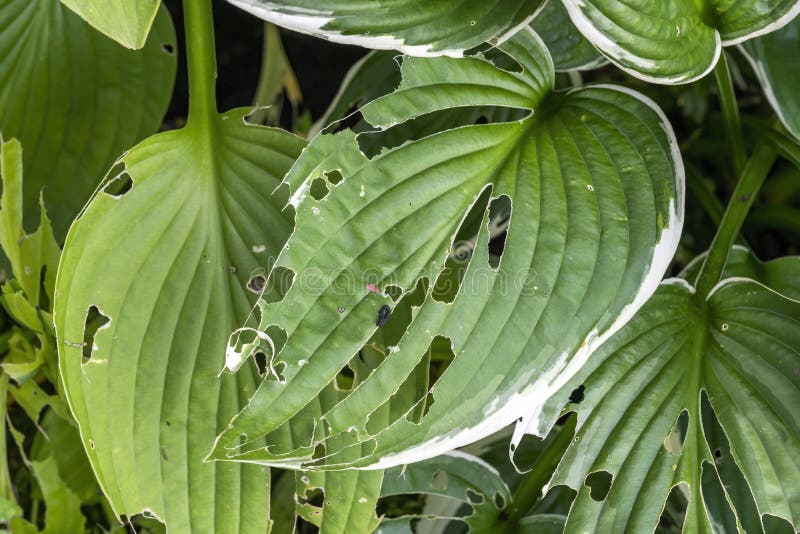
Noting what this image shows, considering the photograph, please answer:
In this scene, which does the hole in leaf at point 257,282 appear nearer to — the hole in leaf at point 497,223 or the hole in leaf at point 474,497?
the hole in leaf at point 497,223

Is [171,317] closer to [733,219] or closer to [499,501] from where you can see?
[499,501]

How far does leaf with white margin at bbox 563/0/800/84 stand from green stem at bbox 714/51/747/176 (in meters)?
0.17

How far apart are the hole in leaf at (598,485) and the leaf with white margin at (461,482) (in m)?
0.17

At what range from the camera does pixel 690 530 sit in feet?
2.03

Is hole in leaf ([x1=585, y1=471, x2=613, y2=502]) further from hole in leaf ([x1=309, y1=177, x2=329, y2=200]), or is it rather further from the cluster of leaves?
hole in leaf ([x1=309, y1=177, x2=329, y2=200])

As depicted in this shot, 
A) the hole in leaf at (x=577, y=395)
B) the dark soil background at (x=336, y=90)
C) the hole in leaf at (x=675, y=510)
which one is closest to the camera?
the hole in leaf at (x=577, y=395)

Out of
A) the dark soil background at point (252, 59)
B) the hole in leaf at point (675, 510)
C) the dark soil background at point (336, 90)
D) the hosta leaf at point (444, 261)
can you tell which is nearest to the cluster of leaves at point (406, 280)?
the hosta leaf at point (444, 261)

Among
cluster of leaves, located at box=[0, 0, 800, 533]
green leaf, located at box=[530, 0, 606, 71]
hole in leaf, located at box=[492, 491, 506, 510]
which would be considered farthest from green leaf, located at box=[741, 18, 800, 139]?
hole in leaf, located at box=[492, 491, 506, 510]

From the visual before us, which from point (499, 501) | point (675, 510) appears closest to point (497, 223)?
point (499, 501)

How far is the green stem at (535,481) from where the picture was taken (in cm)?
71

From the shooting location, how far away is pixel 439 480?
80cm

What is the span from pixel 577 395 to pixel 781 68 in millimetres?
391

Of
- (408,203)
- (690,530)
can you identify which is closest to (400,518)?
(690,530)

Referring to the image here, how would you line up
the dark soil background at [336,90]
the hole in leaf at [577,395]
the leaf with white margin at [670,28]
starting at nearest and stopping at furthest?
the leaf with white margin at [670,28] < the hole in leaf at [577,395] < the dark soil background at [336,90]
